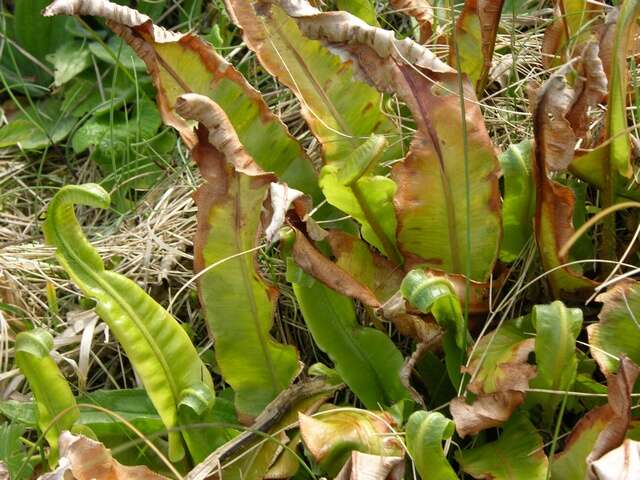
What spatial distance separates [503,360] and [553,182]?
0.72ft

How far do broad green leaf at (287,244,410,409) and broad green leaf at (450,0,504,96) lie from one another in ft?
1.29

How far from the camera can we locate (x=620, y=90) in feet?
3.95

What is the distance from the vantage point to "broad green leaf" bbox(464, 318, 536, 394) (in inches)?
44.1

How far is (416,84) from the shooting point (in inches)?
48.2

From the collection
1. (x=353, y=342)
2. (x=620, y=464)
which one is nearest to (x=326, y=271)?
(x=353, y=342)

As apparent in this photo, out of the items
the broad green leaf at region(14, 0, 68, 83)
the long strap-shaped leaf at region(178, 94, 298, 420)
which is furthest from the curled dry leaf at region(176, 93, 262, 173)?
the broad green leaf at region(14, 0, 68, 83)

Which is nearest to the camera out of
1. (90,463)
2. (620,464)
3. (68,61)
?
(620,464)

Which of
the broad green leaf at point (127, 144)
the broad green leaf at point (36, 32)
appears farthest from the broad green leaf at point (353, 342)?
the broad green leaf at point (36, 32)

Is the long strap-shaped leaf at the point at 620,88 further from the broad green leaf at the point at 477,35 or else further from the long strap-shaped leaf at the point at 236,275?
the long strap-shaped leaf at the point at 236,275

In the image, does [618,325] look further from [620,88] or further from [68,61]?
[68,61]

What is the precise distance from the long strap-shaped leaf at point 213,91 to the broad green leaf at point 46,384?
13.2 inches

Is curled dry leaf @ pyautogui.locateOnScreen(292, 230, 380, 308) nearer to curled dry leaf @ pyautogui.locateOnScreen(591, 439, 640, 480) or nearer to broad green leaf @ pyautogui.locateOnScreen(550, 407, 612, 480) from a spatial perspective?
broad green leaf @ pyautogui.locateOnScreen(550, 407, 612, 480)

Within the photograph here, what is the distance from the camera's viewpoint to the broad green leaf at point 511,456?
1.11 m

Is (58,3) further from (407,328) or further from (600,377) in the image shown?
(600,377)
